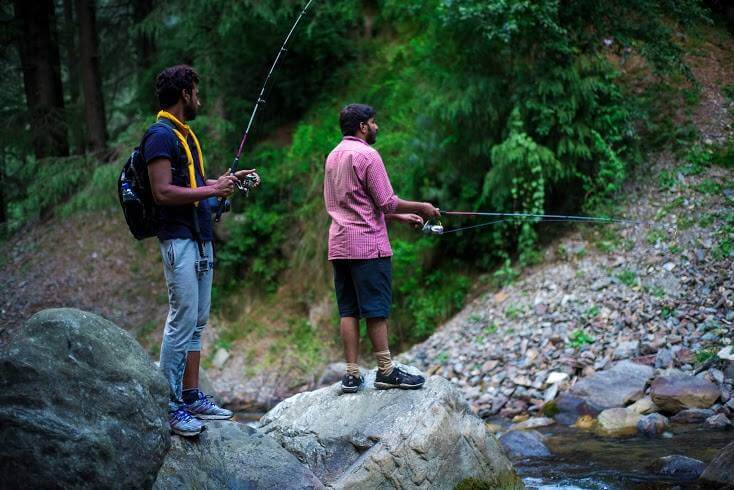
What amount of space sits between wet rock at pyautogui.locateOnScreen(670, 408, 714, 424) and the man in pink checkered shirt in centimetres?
326

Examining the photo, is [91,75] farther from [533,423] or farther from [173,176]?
[173,176]

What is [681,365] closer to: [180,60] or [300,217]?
[300,217]

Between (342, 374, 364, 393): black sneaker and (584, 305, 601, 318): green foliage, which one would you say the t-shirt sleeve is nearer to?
(342, 374, 364, 393): black sneaker

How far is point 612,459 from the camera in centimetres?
637

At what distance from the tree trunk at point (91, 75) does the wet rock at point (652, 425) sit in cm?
1095

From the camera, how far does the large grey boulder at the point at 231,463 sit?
4184 mm

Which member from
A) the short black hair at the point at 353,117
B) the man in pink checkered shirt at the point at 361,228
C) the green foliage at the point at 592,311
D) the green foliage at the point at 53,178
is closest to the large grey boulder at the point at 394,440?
the man in pink checkered shirt at the point at 361,228

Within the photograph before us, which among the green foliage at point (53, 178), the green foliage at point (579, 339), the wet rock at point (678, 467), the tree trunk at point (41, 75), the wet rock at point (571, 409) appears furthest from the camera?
the tree trunk at point (41, 75)

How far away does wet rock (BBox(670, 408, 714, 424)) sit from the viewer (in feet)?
22.8

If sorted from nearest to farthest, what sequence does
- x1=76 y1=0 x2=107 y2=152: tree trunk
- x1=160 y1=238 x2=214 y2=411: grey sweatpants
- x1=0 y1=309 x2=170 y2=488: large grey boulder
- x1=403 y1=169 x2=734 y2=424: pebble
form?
x1=0 y1=309 x2=170 y2=488: large grey boulder
x1=160 y1=238 x2=214 y2=411: grey sweatpants
x1=403 y1=169 x2=734 y2=424: pebble
x1=76 y1=0 x2=107 y2=152: tree trunk

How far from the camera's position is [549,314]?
30.4 ft

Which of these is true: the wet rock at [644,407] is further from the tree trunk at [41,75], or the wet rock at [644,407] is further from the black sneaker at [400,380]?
the tree trunk at [41,75]

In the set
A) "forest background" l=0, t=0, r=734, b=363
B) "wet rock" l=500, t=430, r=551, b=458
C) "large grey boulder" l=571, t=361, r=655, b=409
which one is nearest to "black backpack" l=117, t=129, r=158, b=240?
"forest background" l=0, t=0, r=734, b=363

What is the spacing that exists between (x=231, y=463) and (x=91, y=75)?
11.7m
